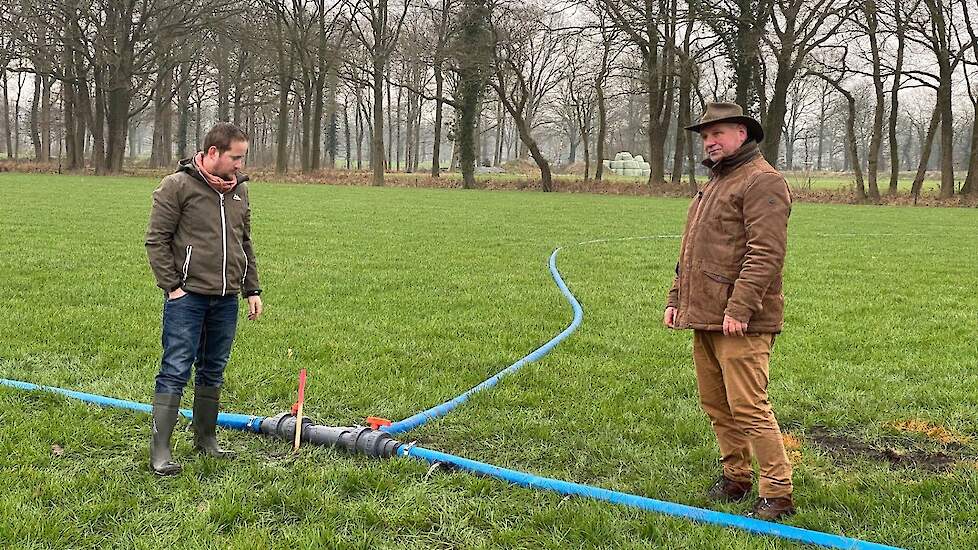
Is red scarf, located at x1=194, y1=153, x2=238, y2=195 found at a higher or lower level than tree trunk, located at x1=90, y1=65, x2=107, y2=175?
lower

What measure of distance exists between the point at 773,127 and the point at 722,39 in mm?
4215

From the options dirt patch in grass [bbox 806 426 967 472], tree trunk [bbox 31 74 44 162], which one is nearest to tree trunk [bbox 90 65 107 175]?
tree trunk [bbox 31 74 44 162]

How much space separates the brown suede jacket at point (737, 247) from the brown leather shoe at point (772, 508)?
771 mm

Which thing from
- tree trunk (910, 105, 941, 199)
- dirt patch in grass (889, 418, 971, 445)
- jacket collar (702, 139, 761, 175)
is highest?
tree trunk (910, 105, 941, 199)

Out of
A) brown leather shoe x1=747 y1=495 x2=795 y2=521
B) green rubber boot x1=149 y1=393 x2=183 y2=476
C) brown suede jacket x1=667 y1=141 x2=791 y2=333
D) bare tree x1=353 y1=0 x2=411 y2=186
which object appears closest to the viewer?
brown suede jacket x1=667 y1=141 x2=791 y2=333

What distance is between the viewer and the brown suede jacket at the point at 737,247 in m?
3.29

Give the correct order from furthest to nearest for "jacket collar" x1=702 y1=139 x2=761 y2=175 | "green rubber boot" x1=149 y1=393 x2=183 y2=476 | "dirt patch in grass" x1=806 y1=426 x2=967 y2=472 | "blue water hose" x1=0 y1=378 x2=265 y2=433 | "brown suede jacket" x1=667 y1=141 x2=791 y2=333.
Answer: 1. "blue water hose" x1=0 y1=378 x2=265 y2=433
2. "dirt patch in grass" x1=806 y1=426 x2=967 y2=472
3. "green rubber boot" x1=149 y1=393 x2=183 y2=476
4. "jacket collar" x1=702 y1=139 x2=761 y2=175
5. "brown suede jacket" x1=667 y1=141 x2=791 y2=333

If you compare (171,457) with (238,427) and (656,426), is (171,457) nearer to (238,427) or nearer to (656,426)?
(238,427)

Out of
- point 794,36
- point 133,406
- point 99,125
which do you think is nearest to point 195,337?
point 133,406

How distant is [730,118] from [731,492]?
176 centimetres

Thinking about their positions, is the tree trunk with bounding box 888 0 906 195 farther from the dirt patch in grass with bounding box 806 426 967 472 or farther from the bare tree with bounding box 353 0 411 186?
the dirt patch in grass with bounding box 806 426 967 472

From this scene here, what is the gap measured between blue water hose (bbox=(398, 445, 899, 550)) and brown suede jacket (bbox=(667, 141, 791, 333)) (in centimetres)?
82

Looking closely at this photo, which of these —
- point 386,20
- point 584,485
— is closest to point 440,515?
point 584,485

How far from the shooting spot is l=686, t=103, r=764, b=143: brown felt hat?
11.0 ft
